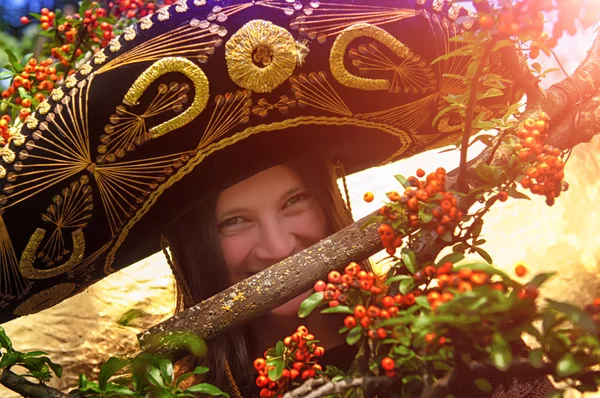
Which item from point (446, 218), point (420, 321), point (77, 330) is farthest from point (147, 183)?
point (77, 330)

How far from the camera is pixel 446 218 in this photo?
38.8 inches

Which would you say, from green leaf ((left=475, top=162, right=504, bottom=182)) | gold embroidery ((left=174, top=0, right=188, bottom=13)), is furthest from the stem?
gold embroidery ((left=174, top=0, right=188, bottom=13))

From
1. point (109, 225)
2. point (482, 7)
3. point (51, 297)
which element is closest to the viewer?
point (482, 7)

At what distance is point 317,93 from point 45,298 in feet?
2.92

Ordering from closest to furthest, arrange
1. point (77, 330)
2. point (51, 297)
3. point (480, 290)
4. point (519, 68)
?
point (480, 290) < point (519, 68) < point (51, 297) < point (77, 330)

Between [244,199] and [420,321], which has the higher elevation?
[244,199]

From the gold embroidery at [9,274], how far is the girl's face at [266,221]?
0.53 m

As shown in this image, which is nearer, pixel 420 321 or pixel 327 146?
pixel 420 321

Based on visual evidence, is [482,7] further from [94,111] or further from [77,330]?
[77,330]

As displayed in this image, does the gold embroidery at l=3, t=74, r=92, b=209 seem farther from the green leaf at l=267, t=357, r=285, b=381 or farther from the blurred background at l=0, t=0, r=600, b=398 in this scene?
the blurred background at l=0, t=0, r=600, b=398

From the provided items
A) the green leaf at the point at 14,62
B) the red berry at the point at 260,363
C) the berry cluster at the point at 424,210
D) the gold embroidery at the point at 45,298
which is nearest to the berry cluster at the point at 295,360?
the red berry at the point at 260,363

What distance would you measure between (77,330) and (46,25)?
1360 millimetres

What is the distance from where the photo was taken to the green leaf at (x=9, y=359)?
51.7 inches

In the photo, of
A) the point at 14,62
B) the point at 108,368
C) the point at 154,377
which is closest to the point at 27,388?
the point at 108,368
